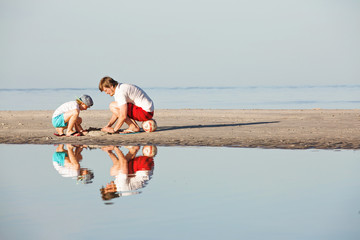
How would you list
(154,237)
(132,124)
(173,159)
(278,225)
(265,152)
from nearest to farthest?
1. (154,237)
2. (278,225)
3. (173,159)
4. (265,152)
5. (132,124)

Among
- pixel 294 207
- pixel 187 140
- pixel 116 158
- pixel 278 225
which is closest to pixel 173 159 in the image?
pixel 116 158

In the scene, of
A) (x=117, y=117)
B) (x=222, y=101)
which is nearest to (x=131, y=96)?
(x=117, y=117)

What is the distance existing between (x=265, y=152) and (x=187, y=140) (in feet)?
7.94

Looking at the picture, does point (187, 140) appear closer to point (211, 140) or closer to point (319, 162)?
point (211, 140)

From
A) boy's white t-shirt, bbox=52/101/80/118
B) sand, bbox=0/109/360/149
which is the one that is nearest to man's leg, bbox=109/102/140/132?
sand, bbox=0/109/360/149

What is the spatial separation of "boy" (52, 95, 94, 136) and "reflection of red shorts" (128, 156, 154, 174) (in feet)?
11.2

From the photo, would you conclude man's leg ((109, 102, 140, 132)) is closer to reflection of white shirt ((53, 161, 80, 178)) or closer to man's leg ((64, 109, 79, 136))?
man's leg ((64, 109, 79, 136))

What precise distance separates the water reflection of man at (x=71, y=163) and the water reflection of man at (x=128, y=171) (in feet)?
1.28

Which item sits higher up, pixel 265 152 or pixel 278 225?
pixel 265 152

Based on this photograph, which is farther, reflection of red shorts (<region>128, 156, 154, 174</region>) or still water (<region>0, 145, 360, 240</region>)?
reflection of red shorts (<region>128, 156, 154, 174</region>)

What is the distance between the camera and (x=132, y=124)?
14258 millimetres

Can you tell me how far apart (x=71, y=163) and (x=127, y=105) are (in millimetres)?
4253

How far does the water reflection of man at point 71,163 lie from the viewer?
8538mm

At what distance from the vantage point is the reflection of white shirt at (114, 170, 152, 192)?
746 cm
